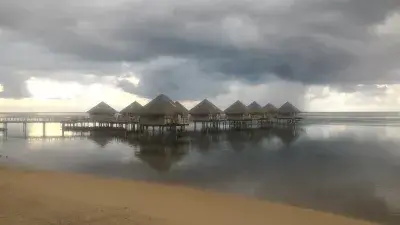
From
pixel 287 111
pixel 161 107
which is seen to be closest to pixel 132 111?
pixel 161 107

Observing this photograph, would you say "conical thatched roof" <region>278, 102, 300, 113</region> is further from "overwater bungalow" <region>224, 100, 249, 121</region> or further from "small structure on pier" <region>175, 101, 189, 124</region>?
"small structure on pier" <region>175, 101, 189, 124</region>

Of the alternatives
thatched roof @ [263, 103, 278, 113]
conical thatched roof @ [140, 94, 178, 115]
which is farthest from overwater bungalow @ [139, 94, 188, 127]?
thatched roof @ [263, 103, 278, 113]

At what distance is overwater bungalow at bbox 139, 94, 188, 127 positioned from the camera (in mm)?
32969

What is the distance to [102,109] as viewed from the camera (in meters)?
Result: 41.7

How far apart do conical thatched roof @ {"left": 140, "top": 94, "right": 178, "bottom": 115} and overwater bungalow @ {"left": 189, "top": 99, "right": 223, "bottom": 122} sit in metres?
9.10

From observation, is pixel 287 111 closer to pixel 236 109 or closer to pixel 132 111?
pixel 236 109

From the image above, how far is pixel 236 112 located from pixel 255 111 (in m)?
5.51

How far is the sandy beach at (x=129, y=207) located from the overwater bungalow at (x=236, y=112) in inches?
1467

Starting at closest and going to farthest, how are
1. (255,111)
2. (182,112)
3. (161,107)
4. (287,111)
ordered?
(161,107), (182,112), (255,111), (287,111)

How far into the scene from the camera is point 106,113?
41.6 m

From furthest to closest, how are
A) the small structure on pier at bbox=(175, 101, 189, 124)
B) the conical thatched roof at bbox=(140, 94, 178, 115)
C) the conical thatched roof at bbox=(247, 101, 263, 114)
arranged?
the conical thatched roof at bbox=(247, 101, 263, 114)
the small structure on pier at bbox=(175, 101, 189, 124)
the conical thatched roof at bbox=(140, 94, 178, 115)

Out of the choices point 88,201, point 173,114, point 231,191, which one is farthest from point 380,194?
point 173,114

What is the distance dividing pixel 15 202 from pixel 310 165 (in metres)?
13.6

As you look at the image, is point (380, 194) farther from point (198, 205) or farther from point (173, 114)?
point (173, 114)
